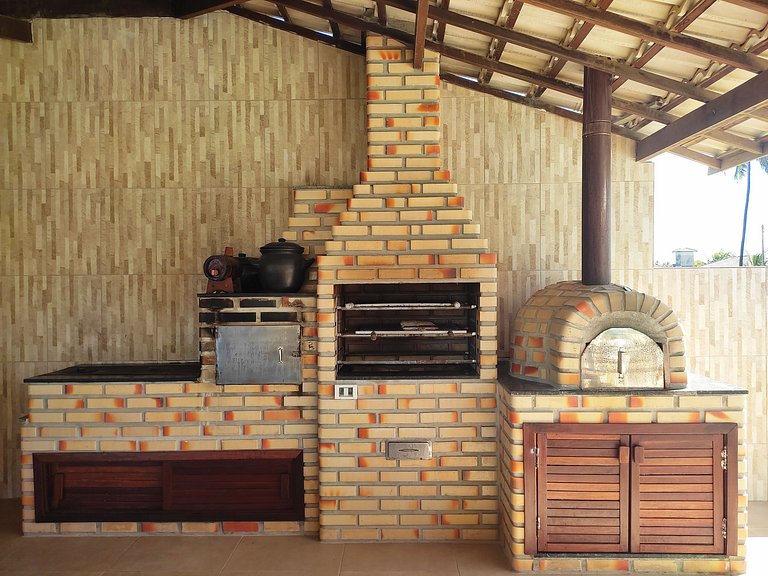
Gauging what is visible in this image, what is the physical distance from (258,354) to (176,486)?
1010 mm

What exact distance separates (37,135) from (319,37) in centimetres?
224

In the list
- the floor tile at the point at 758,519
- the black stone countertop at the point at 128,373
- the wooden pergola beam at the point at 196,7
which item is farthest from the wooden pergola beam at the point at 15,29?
the floor tile at the point at 758,519

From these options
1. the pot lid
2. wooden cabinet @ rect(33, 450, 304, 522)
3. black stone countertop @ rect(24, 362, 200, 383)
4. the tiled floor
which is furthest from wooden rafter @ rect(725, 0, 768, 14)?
black stone countertop @ rect(24, 362, 200, 383)

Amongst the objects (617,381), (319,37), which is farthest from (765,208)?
(319,37)

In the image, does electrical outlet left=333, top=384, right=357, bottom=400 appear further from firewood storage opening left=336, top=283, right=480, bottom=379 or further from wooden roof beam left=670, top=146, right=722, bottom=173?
wooden roof beam left=670, top=146, right=722, bottom=173

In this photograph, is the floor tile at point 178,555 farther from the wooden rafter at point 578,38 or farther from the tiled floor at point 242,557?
the wooden rafter at point 578,38

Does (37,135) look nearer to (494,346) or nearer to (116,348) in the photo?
(116,348)

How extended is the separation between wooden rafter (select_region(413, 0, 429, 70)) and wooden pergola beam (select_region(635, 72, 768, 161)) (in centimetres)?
171

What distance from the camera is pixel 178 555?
10.1 feet

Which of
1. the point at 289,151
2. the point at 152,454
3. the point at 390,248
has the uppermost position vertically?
the point at 289,151

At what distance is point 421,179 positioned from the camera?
3.38 meters

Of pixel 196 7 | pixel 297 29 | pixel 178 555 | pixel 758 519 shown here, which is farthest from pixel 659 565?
pixel 196 7

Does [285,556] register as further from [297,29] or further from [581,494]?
[297,29]

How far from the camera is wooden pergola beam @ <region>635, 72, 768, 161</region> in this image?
104 inches
